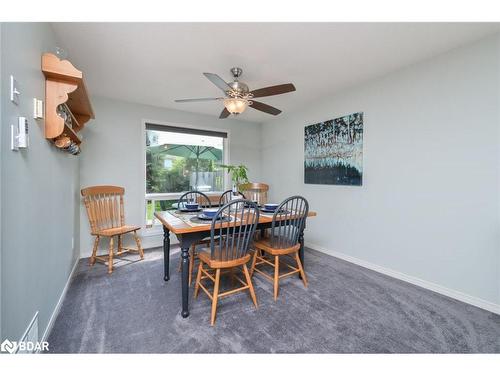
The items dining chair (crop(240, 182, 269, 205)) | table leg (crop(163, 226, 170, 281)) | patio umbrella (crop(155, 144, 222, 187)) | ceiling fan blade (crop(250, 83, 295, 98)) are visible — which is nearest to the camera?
ceiling fan blade (crop(250, 83, 295, 98))

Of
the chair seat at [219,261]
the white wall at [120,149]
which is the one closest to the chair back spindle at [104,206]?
the white wall at [120,149]

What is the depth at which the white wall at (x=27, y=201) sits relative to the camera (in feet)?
3.13

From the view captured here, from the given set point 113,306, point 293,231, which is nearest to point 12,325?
point 113,306

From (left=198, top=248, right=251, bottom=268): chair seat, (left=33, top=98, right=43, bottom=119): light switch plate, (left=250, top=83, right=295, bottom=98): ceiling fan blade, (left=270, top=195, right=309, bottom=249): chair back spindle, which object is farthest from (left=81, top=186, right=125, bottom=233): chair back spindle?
(left=250, top=83, right=295, bottom=98): ceiling fan blade

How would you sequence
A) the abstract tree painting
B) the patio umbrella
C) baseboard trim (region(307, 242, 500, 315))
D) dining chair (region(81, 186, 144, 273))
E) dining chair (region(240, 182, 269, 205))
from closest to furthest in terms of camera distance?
baseboard trim (region(307, 242, 500, 315)) < dining chair (region(81, 186, 144, 273)) < the abstract tree painting < dining chair (region(240, 182, 269, 205)) < the patio umbrella

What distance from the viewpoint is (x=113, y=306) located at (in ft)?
6.13

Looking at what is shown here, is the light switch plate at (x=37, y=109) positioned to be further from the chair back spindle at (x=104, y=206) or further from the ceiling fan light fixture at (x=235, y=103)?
the chair back spindle at (x=104, y=206)

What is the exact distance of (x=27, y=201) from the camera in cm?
117

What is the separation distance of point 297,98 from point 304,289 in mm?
2594

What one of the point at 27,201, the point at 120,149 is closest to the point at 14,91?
the point at 27,201

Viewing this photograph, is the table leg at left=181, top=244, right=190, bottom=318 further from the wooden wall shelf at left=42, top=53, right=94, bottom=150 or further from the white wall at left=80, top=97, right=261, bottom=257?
the white wall at left=80, top=97, right=261, bottom=257

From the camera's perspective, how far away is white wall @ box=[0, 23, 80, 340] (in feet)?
3.13

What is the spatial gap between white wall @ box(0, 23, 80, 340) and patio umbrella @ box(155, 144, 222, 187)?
2.00 meters
